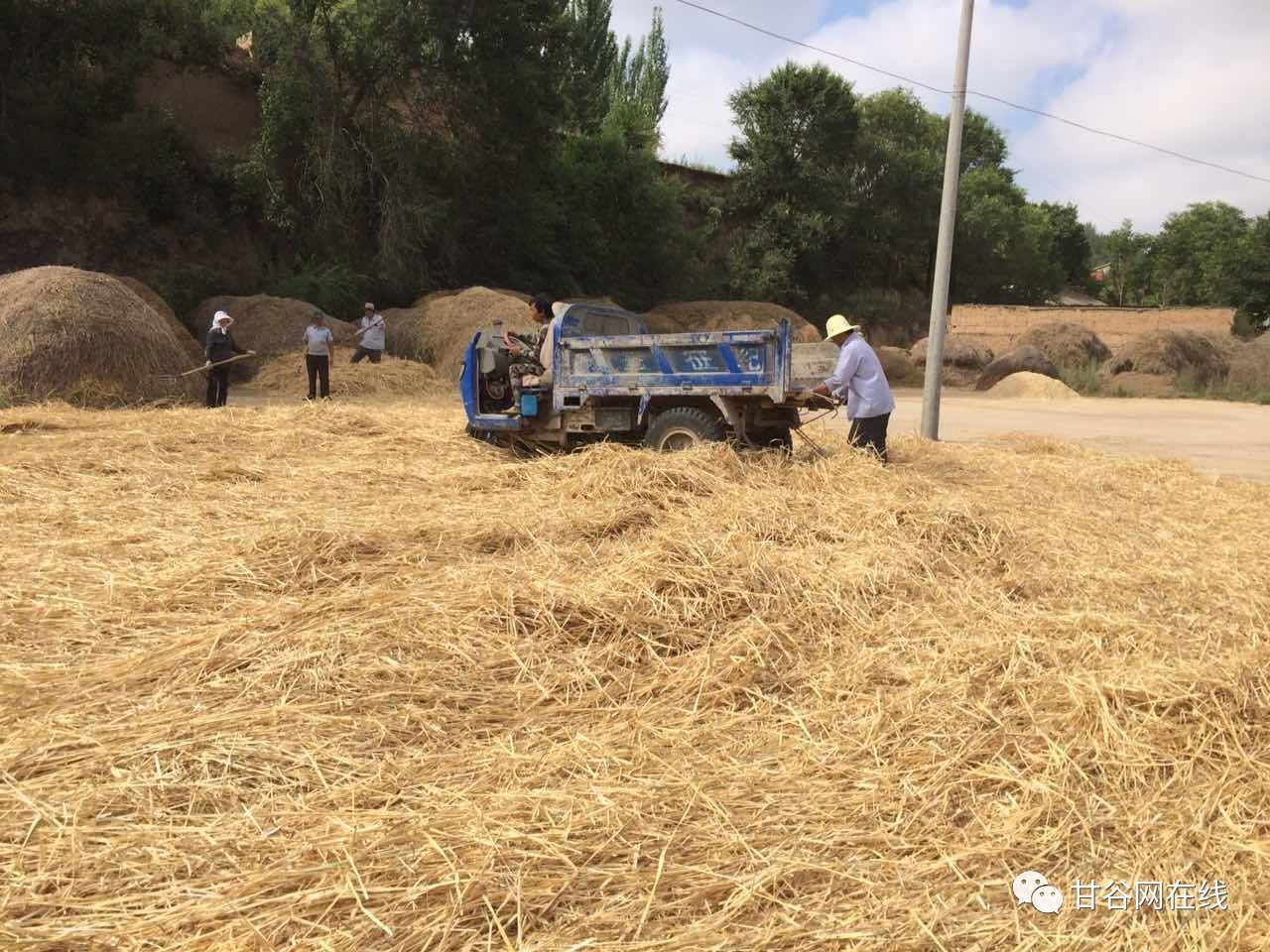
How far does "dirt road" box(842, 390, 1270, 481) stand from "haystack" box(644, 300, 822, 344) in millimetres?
4661

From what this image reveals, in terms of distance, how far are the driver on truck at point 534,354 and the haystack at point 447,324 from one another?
9162mm

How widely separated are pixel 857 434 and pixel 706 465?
1956 millimetres

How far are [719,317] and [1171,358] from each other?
12.2 meters

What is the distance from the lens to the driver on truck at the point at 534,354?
886 cm

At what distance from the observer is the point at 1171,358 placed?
81.1ft

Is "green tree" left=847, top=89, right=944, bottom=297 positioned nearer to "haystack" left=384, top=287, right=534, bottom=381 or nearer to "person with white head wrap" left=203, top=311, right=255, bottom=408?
"haystack" left=384, top=287, right=534, bottom=381

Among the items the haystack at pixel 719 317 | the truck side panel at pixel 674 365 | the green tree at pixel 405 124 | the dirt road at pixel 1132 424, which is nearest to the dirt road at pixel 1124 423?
the dirt road at pixel 1132 424

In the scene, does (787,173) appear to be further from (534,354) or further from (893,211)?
(534,354)

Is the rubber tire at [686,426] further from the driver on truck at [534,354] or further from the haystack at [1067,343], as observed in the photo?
the haystack at [1067,343]

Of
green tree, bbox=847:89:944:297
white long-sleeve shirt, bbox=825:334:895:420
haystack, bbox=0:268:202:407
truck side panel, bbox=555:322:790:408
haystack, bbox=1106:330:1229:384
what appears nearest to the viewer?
truck side panel, bbox=555:322:790:408

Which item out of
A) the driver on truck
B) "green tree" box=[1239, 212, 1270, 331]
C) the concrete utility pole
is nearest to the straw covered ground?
the driver on truck

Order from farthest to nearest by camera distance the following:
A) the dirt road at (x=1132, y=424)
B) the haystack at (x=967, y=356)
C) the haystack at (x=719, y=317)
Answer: the haystack at (x=967, y=356) < the haystack at (x=719, y=317) < the dirt road at (x=1132, y=424)

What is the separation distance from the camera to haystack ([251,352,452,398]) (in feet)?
51.8

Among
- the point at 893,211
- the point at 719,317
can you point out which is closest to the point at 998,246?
the point at 893,211
